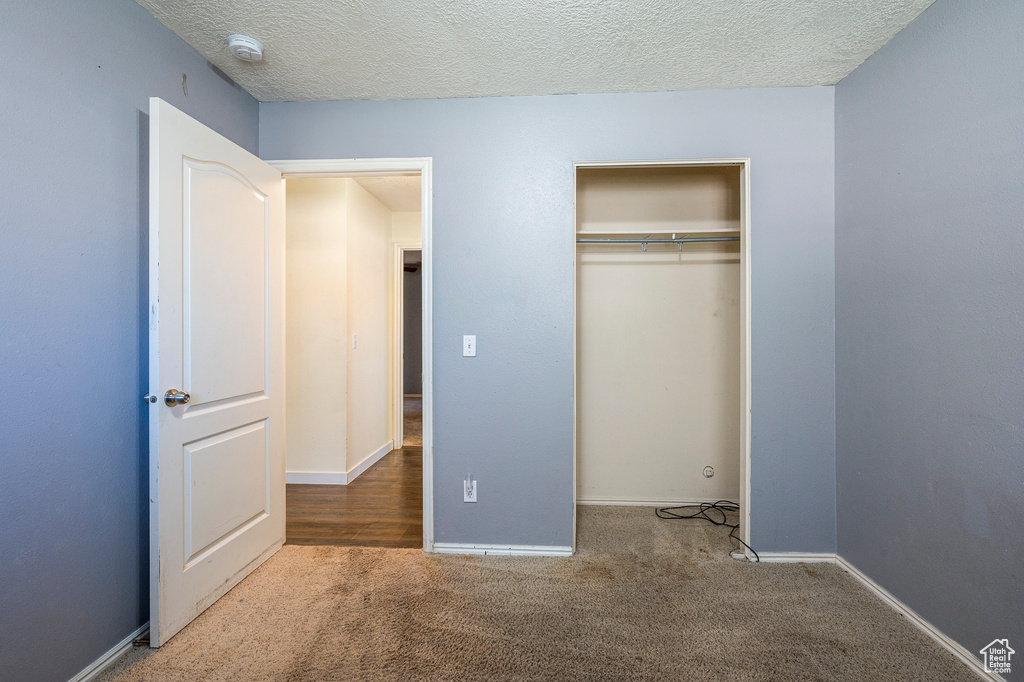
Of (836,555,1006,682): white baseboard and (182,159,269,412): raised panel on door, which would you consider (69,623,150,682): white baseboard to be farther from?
(836,555,1006,682): white baseboard

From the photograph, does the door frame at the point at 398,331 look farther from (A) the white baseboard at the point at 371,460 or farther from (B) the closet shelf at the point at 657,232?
(B) the closet shelf at the point at 657,232

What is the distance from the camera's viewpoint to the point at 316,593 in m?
2.16

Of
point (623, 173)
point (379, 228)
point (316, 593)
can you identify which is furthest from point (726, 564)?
point (379, 228)

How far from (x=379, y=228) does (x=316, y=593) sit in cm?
330

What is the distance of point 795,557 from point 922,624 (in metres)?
0.59

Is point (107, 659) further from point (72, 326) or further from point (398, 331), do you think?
point (398, 331)

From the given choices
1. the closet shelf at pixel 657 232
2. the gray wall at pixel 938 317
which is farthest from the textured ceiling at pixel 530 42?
the closet shelf at pixel 657 232

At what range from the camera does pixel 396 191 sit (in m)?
4.20

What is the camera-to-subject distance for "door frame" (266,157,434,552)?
255 cm

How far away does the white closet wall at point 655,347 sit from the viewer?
127 inches

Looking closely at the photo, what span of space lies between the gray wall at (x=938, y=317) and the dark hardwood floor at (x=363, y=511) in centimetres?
228

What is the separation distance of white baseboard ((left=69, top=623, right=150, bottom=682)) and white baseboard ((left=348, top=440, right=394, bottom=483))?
203 cm

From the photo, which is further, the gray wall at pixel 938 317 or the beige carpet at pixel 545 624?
the beige carpet at pixel 545 624

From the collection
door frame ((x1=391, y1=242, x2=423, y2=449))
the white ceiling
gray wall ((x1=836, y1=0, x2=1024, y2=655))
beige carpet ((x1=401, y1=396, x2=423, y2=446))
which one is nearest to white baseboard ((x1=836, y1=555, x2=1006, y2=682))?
gray wall ((x1=836, y1=0, x2=1024, y2=655))
